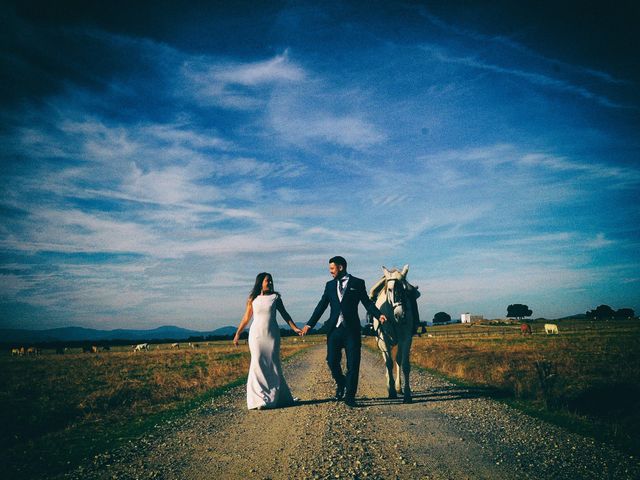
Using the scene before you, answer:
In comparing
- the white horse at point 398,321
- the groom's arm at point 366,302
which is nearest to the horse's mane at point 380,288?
the white horse at point 398,321

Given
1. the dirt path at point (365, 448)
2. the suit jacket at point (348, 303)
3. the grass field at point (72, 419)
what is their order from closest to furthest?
the dirt path at point (365, 448) → the grass field at point (72, 419) → the suit jacket at point (348, 303)

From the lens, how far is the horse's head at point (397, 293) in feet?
30.0

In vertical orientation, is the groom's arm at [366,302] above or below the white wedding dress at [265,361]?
above

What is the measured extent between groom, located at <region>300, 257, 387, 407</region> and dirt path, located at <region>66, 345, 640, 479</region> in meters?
0.77

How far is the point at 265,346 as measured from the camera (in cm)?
887

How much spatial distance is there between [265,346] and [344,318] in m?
2.02

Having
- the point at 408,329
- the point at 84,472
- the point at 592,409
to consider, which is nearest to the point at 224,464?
the point at 84,472

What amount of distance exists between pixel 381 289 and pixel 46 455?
8.32 m

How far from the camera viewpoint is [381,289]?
11.0 meters

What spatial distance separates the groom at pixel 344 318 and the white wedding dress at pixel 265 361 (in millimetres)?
860

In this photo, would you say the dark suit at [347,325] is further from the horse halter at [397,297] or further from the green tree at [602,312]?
the green tree at [602,312]

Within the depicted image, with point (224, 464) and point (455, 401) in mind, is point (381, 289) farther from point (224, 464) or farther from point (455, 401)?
point (224, 464)

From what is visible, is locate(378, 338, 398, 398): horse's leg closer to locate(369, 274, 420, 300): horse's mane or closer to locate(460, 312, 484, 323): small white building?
locate(369, 274, 420, 300): horse's mane

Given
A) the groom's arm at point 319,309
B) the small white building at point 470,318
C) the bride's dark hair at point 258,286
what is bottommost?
the small white building at point 470,318
